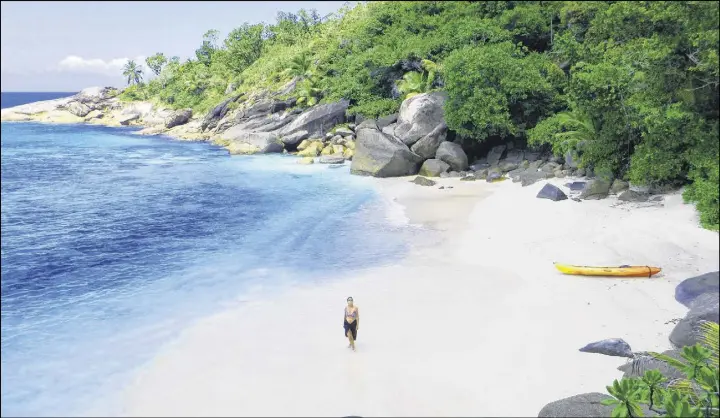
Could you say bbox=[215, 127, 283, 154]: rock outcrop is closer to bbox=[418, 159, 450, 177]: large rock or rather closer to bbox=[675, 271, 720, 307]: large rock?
bbox=[418, 159, 450, 177]: large rock

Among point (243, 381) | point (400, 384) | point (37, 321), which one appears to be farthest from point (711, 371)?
point (37, 321)

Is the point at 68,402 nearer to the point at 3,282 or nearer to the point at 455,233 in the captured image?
the point at 3,282

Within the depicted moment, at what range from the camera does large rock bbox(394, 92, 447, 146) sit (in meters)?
32.2

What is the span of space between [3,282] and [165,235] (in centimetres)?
649

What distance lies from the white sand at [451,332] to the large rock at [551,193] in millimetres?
3640

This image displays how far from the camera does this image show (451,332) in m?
11.9

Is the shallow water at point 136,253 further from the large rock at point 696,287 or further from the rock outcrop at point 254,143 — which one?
the rock outcrop at point 254,143

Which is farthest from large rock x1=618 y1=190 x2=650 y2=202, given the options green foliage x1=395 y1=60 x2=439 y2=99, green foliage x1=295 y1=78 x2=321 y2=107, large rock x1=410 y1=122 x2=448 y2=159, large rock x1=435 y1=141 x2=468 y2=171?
green foliage x1=295 y1=78 x2=321 y2=107

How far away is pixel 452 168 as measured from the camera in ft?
102

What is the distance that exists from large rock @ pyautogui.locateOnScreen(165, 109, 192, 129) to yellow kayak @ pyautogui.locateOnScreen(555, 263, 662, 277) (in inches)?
2554

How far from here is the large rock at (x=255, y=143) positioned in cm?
4579

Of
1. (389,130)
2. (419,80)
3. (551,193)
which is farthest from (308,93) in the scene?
(551,193)

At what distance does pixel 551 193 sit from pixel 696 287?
1028cm

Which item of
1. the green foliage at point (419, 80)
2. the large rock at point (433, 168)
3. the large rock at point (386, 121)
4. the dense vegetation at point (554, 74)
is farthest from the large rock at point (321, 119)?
the large rock at point (433, 168)
